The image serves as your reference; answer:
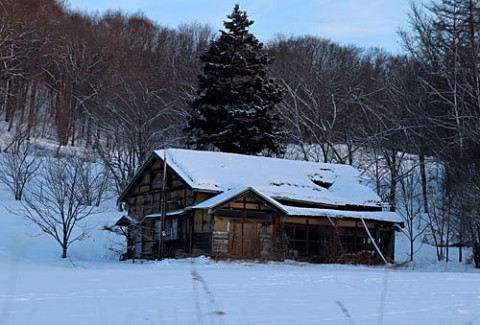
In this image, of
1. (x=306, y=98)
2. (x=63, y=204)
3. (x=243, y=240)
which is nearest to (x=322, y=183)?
(x=243, y=240)

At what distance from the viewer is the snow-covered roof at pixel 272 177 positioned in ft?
101

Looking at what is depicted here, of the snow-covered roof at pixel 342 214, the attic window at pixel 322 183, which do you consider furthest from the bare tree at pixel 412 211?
the attic window at pixel 322 183

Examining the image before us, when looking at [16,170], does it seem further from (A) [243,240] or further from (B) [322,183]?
(B) [322,183]

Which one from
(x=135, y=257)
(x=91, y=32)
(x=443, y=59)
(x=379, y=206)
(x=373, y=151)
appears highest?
(x=91, y=32)

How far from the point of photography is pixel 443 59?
34469 millimetres

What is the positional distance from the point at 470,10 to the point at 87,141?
3106cm

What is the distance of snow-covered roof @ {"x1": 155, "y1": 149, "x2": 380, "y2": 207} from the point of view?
101 feet

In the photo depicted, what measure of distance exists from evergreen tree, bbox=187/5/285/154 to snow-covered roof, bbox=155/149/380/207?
639cm

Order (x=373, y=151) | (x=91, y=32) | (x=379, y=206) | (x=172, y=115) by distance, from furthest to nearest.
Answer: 1. (x=91, y=32)
2. (x=172, y=115)
3. (x=373, y=151)
4. (x=379, y=206)

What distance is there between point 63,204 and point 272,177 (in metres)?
10.0

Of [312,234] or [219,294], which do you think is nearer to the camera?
[219,294]

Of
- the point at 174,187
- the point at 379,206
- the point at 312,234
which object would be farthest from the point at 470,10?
the point at 174,187

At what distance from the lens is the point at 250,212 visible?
29.8 meters

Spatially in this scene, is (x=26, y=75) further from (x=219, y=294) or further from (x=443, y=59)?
(x=219, y=294)
